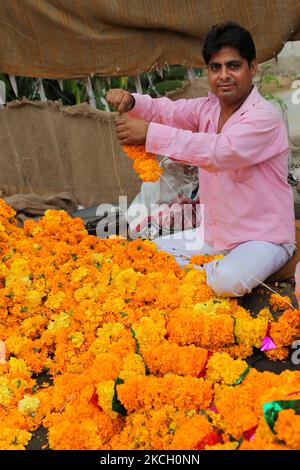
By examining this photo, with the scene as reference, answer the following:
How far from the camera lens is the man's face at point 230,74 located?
323 cm

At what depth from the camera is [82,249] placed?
Result: 3.65 m

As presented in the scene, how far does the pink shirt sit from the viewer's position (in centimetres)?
316

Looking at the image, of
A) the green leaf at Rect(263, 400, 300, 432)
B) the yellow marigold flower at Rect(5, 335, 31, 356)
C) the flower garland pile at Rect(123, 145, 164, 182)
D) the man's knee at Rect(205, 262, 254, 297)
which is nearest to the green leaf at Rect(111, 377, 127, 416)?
the green leaf at Rect(263, 400, 300, 432)

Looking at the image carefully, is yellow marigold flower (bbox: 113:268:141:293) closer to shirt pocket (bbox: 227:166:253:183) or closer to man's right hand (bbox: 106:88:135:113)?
shirt pocket (bbox: 227:166:253:183)

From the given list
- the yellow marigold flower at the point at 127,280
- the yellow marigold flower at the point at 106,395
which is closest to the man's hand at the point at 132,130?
the yellow marigold flower at the point at 127,280

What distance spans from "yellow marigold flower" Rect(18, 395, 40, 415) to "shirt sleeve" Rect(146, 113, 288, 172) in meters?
1.36

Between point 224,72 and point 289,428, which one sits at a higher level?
point 224,72

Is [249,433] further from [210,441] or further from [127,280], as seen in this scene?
[127,280]

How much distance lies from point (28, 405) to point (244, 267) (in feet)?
4.31

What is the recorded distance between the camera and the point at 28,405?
255 cm

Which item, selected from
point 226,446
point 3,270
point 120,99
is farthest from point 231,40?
point 226,446

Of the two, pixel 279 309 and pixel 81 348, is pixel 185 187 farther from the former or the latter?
pixel 81 348

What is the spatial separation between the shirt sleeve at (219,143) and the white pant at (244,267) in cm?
45
